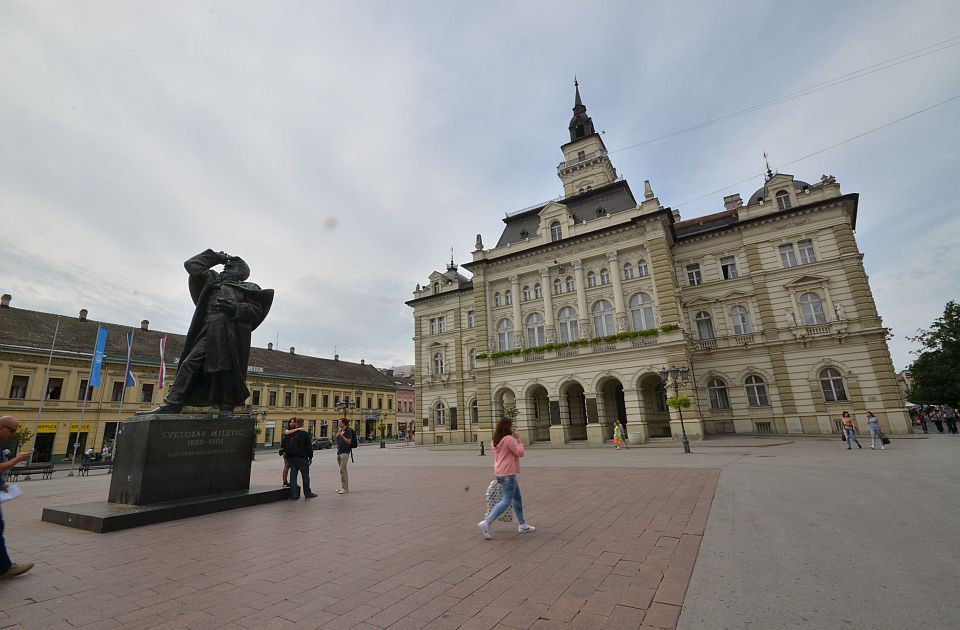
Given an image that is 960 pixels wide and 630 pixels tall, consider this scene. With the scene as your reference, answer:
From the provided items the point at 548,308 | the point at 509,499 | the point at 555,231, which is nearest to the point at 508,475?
the point at 509,499

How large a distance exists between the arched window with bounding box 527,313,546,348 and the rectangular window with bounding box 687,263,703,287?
11.8 metres

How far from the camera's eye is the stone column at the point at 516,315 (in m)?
33.9

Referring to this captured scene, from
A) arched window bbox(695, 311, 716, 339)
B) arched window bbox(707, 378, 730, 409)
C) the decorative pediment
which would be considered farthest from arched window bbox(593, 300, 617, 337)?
the decorative pediment

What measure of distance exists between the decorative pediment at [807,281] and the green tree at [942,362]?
1450 centimetres

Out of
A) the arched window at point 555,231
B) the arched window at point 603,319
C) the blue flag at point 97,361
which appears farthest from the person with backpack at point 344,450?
the arched window at point 555,231

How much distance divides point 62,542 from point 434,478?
29.5 ft

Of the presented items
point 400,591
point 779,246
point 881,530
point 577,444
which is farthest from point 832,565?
point 779,246

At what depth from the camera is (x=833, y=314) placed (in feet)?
88.2

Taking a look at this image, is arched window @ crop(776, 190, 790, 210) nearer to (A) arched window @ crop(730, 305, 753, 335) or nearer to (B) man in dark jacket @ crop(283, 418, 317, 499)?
(A) arched window @ crop(730, 305, 753, 335)

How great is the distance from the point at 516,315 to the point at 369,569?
98.0ft


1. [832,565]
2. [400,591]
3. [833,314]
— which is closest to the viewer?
[400,591]

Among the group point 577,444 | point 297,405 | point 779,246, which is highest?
point 779,246

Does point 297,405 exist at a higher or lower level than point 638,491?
higher

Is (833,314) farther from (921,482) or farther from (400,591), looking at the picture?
(400,591)
